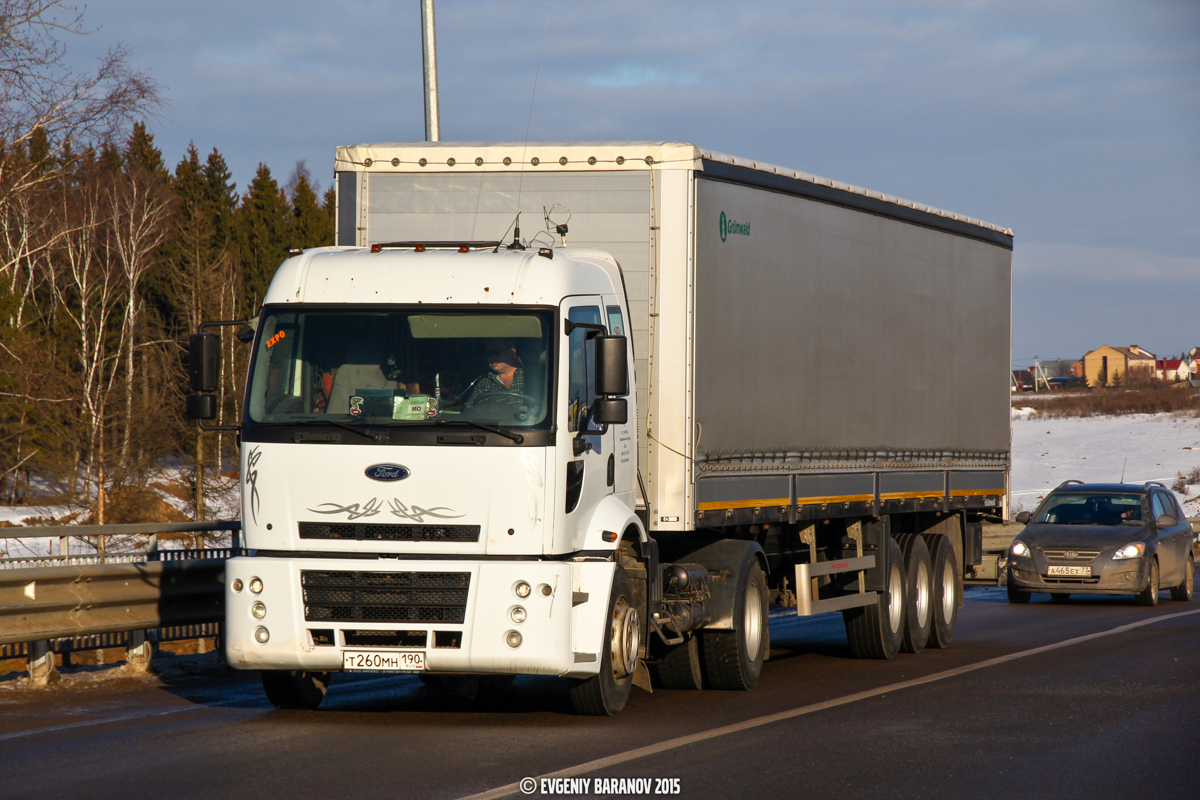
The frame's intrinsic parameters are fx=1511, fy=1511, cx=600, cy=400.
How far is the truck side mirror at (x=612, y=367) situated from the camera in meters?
9.21

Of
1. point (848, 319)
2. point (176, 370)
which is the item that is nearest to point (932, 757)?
point (848, 319)

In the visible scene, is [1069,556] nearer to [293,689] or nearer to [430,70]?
[430,70]

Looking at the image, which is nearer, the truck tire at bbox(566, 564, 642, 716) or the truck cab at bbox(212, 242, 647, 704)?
the truck cab at bbox(212, 242, 647, 704)

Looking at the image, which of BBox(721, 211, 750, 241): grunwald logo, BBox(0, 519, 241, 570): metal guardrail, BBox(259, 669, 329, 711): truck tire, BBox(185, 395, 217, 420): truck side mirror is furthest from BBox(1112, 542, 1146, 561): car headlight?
BBox(185, 395, 217, 420): truck side mirror

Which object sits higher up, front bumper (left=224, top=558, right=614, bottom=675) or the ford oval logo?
the ford oval logo

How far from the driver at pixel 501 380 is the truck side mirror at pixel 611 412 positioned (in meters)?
0.49

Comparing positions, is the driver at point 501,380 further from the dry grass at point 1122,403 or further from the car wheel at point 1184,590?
the dry grass at point 1122,403

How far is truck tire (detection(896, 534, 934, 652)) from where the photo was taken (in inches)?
598

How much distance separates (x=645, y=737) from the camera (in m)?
9.08

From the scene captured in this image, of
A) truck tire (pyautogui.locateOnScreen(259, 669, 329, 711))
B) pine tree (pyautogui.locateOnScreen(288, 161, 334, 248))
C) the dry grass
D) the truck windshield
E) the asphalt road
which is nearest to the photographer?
the asphalt road

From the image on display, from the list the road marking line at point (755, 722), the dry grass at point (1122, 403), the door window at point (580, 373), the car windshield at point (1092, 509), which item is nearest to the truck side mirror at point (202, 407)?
the door window at point (580, 373)

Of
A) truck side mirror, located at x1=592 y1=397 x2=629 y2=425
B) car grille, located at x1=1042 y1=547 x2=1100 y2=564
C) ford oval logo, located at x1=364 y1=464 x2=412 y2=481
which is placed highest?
truck side mirror, located at x1=592 y1=397 x2=629 y2=425

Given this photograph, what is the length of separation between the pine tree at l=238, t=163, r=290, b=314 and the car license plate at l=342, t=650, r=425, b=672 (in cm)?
6630

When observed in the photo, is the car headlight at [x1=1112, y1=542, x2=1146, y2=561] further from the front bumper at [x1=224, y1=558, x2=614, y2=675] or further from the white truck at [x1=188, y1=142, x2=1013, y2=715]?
the front bumper at [x1=224, y1=558, x2=614, y2=675]
